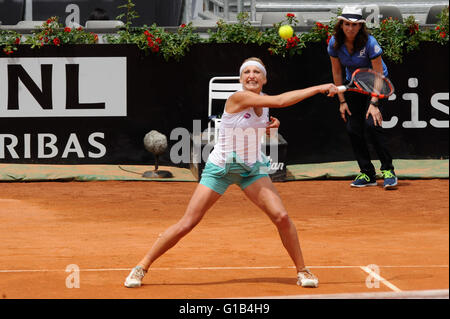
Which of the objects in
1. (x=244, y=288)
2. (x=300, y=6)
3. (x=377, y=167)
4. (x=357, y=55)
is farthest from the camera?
(x=300, y=6)

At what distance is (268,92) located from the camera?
12609 mm

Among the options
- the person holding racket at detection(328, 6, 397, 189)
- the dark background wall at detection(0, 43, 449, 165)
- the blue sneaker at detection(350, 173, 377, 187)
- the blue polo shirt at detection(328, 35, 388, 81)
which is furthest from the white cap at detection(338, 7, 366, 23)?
the dark background wall at detection(0, 43, 449, 165)

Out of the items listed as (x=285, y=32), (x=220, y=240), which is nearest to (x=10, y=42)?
(x=285, y=32)

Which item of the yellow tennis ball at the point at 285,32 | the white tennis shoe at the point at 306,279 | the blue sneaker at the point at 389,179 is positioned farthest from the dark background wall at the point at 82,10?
the white tennis shoe at the point at 306,279

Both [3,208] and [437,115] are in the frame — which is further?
[437,115]

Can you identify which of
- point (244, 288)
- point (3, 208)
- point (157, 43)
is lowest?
point (3, 208)

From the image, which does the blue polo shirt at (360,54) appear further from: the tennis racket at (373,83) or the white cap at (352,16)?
the tennis racket at (373,83)

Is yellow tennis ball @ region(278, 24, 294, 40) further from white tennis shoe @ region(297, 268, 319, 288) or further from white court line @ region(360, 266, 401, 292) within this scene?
white tennis shoe @ region(297, 268, 319, 288)

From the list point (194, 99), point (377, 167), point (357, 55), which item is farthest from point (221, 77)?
point (357, 55)

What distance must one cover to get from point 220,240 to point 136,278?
2.28 meters

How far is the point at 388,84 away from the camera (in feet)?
19.7

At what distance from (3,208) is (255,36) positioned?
475cm

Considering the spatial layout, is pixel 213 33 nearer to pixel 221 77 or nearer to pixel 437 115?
pixel 221 77

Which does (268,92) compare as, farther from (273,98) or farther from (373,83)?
(273,98)
